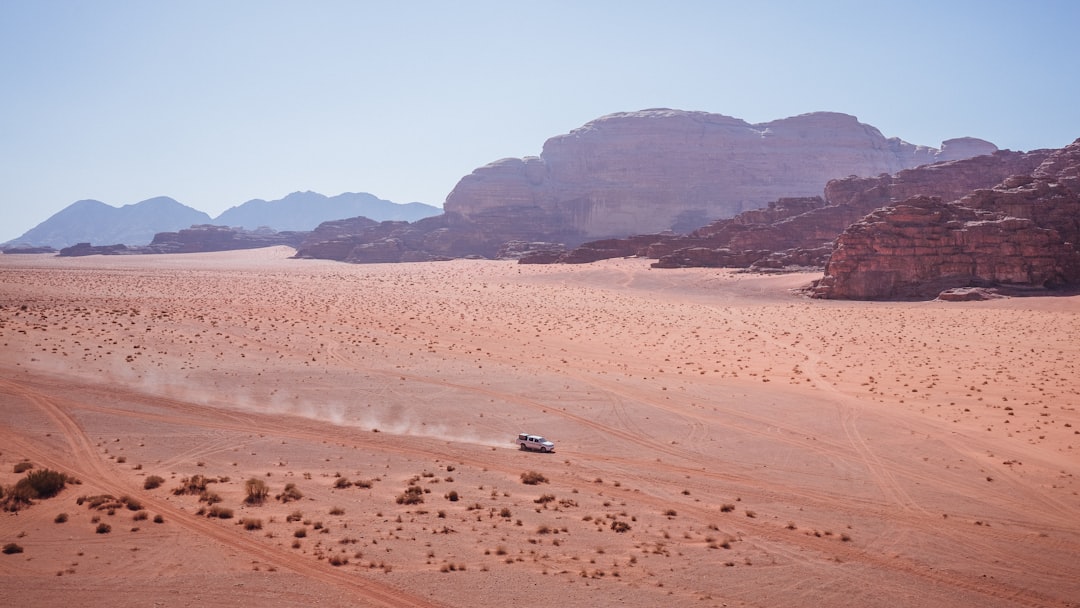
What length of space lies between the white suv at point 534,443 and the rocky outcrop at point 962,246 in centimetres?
4026

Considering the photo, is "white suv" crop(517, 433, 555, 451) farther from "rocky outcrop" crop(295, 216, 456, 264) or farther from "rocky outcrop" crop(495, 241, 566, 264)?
"rocky outcrop" crop(295, 216, 456, 264)

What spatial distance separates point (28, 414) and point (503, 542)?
14019 millimetres

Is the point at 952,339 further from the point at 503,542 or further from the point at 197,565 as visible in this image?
the point at 197,565

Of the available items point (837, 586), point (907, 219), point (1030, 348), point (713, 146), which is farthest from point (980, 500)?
point (713, 146)

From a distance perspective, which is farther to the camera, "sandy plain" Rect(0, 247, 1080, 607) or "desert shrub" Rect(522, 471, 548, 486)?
"desert shrub" Rect(522, 471, 548, 486)

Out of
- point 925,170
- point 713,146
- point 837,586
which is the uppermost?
point 713,146

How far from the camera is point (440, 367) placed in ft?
84.5

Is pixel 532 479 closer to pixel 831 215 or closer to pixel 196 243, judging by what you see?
pixel 831 215

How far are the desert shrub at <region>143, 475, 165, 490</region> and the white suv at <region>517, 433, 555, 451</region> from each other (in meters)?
7.31

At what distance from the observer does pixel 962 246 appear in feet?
165

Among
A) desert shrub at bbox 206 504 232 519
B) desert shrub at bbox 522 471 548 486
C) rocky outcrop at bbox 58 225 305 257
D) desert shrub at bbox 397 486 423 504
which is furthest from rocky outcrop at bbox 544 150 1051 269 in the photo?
rocky outcrop at bbox 58 225 305 257

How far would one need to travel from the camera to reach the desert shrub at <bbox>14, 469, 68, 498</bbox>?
12.2 m

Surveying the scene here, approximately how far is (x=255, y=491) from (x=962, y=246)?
51.1m

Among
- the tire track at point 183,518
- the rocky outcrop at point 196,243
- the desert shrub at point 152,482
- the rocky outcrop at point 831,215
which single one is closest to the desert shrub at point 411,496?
the tire track at point 183,518
